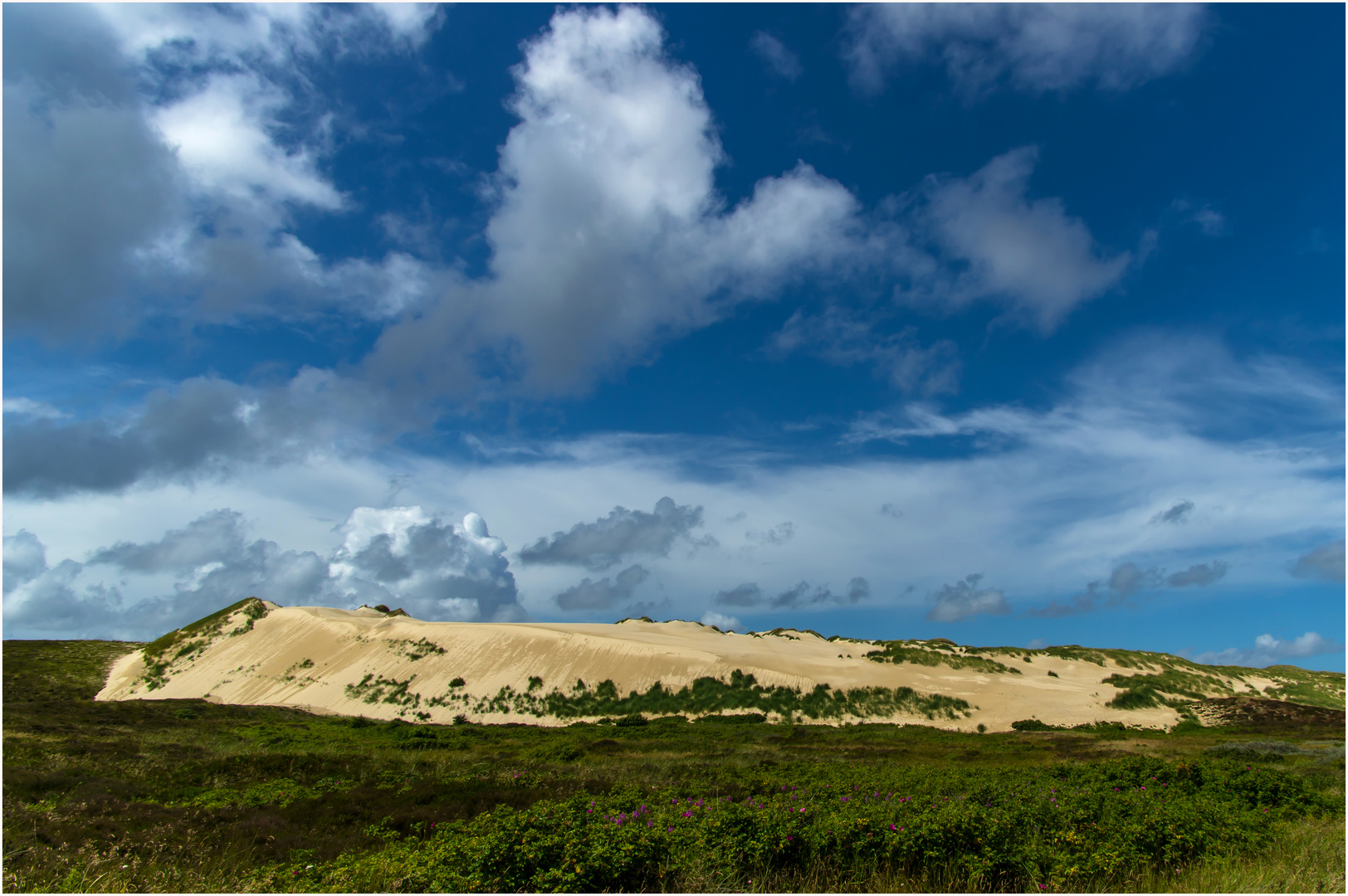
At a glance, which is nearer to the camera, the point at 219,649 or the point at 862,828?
the point at 862,828

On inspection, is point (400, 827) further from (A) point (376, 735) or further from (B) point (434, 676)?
(B) point (434, 676)

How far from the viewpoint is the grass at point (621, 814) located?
9906 millimetres

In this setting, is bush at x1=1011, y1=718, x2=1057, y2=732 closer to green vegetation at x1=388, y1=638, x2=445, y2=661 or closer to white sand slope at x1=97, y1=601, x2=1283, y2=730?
white sand slope at x1=97, y1=601, x2=1283, y2=730

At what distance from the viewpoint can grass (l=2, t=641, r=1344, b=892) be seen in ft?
32.5

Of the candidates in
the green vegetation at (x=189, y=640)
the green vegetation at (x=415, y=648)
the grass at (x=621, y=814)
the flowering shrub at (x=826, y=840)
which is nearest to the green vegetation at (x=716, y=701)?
the green vegetation at (x=415, y=648)

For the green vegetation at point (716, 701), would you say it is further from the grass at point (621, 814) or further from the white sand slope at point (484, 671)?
the grass at point (621, 814)

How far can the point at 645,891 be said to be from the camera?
9.48 meters

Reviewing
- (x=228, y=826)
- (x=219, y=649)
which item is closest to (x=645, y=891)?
(x=228, y=826)

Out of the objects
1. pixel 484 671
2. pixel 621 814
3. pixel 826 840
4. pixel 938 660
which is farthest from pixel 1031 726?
pixel 621 814

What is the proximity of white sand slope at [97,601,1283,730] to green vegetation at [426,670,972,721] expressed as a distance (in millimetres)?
484

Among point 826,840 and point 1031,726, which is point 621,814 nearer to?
point 826,840

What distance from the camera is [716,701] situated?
50.8 m

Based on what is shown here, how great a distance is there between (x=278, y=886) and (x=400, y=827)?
4906 millimetres

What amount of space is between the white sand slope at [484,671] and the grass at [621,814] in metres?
18.9
